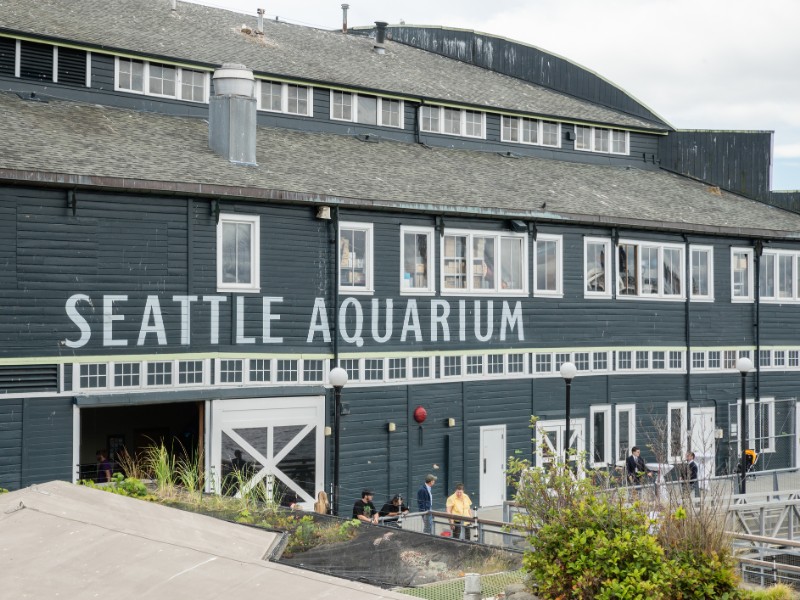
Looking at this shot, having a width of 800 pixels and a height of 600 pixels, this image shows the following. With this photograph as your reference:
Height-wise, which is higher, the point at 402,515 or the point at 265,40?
the point at 265,40

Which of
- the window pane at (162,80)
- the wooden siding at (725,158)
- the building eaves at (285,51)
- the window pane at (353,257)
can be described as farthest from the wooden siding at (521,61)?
the window pane at (353,257)

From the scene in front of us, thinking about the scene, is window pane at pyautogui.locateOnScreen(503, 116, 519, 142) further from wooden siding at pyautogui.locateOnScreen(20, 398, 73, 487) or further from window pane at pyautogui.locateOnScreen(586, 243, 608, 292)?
wooden siding at pyautogui.locateOnScreen(20, 398, 73, 487)

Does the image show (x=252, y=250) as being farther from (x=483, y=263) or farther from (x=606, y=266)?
(x=606, y=266)

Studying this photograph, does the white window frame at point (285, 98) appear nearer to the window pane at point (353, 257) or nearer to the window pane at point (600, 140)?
the window pane at point (353, 257)

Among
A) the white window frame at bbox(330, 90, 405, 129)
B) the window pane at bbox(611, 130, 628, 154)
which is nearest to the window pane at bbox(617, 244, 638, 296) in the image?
the white window frame at bbox(330, 90, 405, 129)

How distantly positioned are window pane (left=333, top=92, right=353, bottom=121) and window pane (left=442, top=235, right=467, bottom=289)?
6023mm

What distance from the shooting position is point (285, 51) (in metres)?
32.6

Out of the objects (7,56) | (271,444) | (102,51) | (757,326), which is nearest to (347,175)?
(102,51)

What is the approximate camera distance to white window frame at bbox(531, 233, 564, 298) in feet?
94.0

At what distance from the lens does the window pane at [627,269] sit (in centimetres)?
3056

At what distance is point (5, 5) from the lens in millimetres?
→ 27375

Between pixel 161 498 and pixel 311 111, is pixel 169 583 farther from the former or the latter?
pixel 311 111

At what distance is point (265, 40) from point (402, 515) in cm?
1813

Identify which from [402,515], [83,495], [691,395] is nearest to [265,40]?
[691,395]
